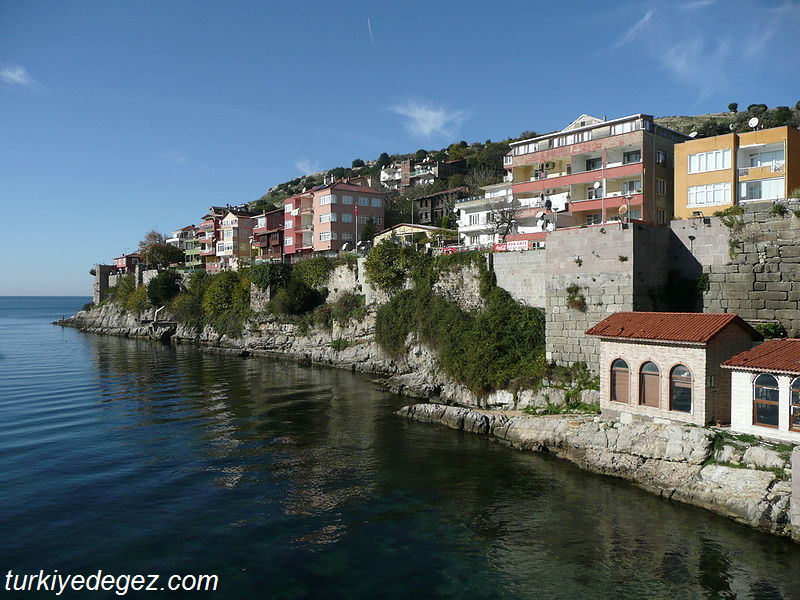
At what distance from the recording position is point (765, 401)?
16.9 meters

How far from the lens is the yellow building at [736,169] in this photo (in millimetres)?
Answer: 28875

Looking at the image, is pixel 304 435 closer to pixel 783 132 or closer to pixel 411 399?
pixel 411 399

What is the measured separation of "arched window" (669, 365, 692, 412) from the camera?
1869 centimetres

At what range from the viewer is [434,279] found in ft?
132

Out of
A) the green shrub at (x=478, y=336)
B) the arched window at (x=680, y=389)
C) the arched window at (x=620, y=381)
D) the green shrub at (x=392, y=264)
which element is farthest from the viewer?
the green shrub at (x=392, y=264)

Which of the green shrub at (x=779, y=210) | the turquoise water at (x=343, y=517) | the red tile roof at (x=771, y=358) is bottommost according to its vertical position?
the turquoise water at (x=343, y=517)

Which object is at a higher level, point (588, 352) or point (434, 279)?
point (434, 279)

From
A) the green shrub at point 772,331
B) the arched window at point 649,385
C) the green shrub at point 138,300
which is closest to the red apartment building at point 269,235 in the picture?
the green shrub at point 138,300

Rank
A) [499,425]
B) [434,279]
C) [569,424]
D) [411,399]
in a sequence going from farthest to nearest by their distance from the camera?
[434,279] → [411,399] → [499,425] → [569,424]

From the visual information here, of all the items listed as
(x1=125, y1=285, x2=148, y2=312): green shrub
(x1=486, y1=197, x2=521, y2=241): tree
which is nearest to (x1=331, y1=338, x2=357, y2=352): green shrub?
(x1=486, y1=197, x2=521, y2=241): tree

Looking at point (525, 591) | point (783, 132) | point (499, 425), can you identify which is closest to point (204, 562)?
point (525, 591)

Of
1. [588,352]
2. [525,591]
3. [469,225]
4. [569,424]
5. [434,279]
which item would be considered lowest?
[525,591]

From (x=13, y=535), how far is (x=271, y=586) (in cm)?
821

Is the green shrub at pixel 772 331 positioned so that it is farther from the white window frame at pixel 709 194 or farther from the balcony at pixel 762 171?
the balcony at pixel 762 171
